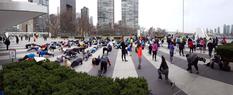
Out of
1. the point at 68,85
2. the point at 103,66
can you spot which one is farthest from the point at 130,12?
the point at 68,85

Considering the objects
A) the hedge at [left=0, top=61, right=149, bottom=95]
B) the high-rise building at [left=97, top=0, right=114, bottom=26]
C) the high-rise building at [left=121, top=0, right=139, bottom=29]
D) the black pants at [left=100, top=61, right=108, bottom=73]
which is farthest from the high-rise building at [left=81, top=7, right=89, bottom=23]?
the hedge at [left=0, top=61, right=149, bottom=95]

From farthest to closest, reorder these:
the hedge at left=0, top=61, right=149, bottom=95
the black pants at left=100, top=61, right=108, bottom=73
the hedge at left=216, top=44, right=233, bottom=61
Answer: the hedge at left=216, top=44, right=233, bottom=61 < the black pants at left=100, top=61, right=108, bottom=73 < the hedge at left=0, top=61, right=149, bottom=95

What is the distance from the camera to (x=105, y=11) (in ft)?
416

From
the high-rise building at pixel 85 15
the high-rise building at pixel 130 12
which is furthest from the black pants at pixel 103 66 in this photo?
the high-rise building at pixel 130 12

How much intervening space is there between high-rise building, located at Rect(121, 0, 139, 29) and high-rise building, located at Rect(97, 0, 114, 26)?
21.2 ft

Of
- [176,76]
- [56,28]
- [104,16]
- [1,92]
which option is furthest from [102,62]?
[104,16]

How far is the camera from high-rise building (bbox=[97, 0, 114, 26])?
124875 millimetres

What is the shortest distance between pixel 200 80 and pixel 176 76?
146 centimetres

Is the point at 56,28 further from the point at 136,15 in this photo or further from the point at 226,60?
the point at 226,60

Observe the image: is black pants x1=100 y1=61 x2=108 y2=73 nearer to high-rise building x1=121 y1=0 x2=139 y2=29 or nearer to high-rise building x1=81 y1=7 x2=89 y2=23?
high-rise building x1=81 y1=7 x2=89 y2=23

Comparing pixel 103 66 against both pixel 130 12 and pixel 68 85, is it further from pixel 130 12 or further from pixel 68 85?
pixel 130 12

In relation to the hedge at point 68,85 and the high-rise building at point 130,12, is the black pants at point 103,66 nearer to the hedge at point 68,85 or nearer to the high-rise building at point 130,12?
the hedge at point 68,85

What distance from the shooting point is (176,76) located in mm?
12953

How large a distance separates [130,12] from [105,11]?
44.1 feet
